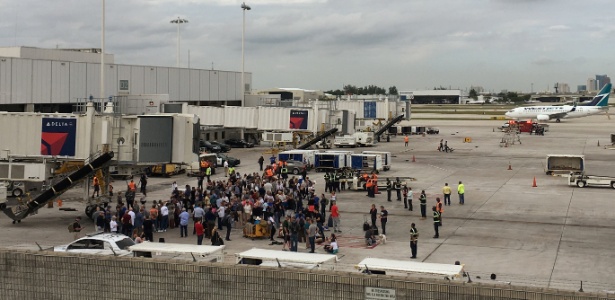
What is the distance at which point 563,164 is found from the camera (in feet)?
167

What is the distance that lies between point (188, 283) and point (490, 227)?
18.3 metres

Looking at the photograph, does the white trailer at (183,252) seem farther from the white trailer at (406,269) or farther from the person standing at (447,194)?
the person standing at (447,194)

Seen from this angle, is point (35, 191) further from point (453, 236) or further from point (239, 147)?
point (239, 147)

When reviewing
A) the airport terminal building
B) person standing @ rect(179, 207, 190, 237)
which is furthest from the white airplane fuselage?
person standing @ rect(179, 207, 190, 237)

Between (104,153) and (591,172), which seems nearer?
(104,153)

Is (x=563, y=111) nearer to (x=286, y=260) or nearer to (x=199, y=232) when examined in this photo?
(x=199, y=232)

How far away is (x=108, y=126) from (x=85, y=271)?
53.6ft

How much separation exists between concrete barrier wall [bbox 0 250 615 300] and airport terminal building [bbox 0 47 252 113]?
3009 centimetres

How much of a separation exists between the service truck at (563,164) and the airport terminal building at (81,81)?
2986cm

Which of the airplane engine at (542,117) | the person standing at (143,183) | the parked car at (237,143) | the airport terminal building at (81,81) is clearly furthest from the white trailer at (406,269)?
the airplane engine at (542,117)

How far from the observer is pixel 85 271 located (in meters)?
15.9

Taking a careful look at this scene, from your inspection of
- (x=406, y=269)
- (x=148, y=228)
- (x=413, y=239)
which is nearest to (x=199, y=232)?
(x=148, y=228)

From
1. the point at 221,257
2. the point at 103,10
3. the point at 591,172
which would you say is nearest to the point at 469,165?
the point at 591,172

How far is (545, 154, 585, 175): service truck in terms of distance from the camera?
50.3 m
